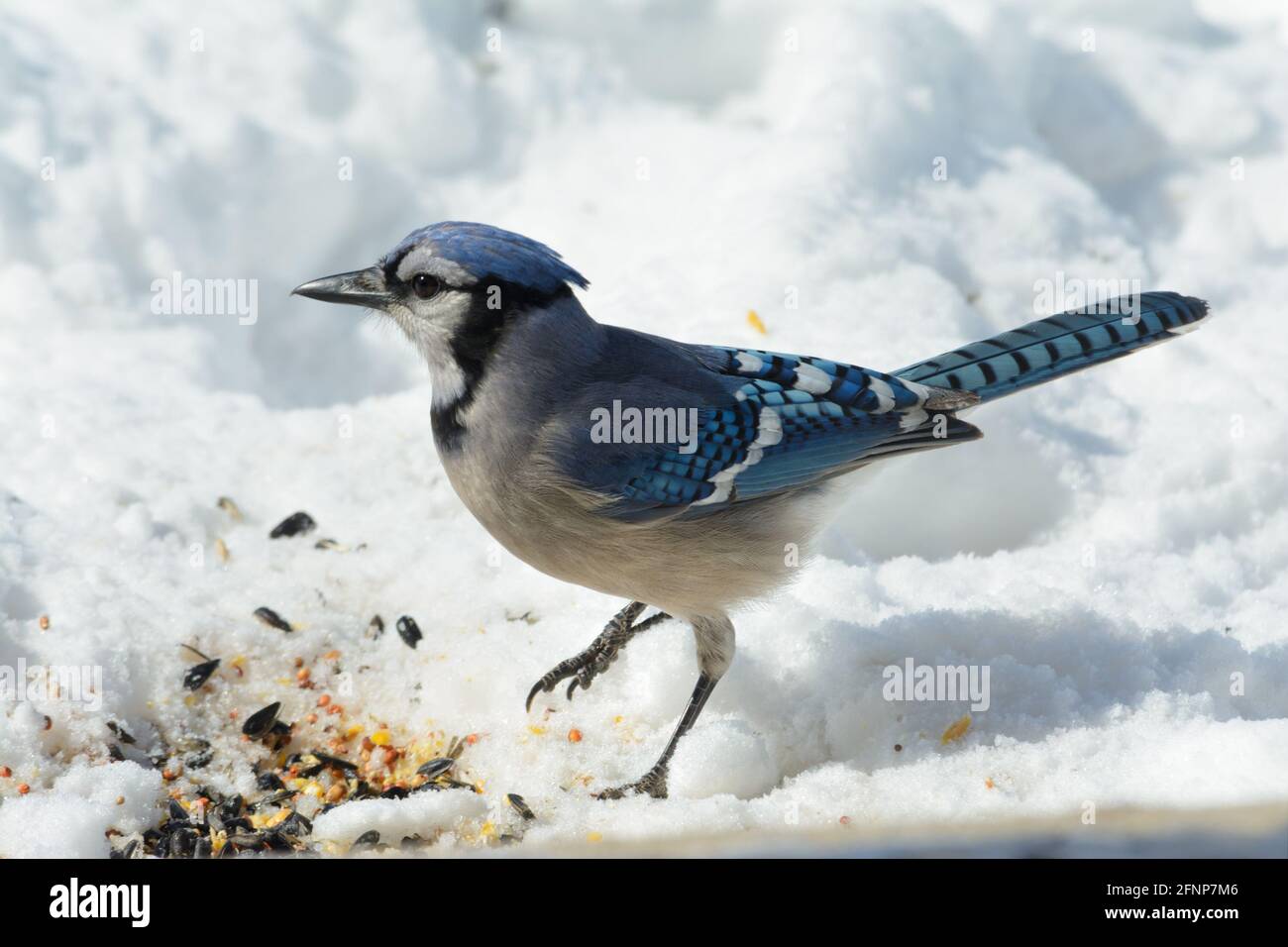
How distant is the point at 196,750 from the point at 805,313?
2.32 meters

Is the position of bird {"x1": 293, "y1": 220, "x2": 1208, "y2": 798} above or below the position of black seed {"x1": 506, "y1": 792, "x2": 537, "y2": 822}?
above

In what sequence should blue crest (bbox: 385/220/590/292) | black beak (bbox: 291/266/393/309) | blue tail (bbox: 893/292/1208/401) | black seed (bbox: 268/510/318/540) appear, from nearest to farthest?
blue crest (bbox: 385/220/590/292) < black beak (bbox: 291/266/393/309) < blue tail (bbox: 893/292/1208/401) < black seed (bbox: 268/510/318/540)

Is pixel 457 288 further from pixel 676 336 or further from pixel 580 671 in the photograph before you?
pixel 676 336

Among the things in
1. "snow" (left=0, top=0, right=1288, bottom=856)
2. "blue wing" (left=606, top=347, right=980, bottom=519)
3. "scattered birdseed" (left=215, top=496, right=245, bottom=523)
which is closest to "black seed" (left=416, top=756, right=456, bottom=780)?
"snow" (left=0, top=0, right=1288, bottom=856)

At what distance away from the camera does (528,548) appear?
129 inches

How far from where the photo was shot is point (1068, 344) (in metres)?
3.60

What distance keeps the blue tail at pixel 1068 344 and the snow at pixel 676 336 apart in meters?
0.46

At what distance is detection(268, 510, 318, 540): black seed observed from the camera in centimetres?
420

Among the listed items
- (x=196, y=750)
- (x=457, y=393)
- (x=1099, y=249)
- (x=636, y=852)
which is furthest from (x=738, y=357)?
(x=1099, y=249)

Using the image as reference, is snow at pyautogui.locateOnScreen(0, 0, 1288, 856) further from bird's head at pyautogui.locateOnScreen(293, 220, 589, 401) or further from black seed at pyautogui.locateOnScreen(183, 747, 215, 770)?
bird's head at pyautogui.locateOnScreen(293, 220, 589, 401)

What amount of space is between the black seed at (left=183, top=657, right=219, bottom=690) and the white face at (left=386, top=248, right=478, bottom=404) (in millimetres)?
972

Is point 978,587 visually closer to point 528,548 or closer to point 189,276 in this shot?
point 528,548

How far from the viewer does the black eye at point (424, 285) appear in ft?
10.5
